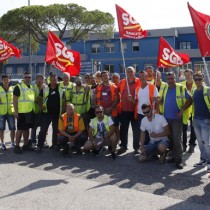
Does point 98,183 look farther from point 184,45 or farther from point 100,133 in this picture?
point 184,45

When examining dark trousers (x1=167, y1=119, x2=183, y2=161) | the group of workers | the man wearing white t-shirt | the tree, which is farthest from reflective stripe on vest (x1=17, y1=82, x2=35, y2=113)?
the tree

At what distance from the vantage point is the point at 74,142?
8.66 metres

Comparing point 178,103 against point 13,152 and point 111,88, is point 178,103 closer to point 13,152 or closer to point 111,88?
point 111,88

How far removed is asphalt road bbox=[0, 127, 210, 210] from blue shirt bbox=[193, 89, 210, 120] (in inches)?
41.5

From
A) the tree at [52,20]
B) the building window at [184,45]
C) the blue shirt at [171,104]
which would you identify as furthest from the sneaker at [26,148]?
the building window at [184,45]

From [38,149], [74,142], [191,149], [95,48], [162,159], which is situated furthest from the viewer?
[95,48]

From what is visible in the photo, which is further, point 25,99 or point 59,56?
point 59,56

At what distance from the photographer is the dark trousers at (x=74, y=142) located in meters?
8.55

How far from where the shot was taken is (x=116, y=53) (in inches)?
1932

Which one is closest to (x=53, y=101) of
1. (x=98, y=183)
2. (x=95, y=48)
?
(x=98, y=183)

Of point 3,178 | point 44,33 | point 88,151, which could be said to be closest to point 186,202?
point 3,178

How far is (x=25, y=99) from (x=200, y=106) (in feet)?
13.6

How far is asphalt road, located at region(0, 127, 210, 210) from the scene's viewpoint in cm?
530

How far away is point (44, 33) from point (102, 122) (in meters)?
34.0
